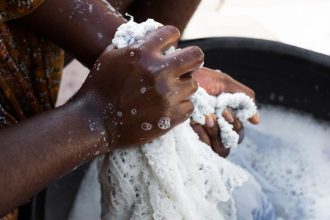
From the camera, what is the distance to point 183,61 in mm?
692

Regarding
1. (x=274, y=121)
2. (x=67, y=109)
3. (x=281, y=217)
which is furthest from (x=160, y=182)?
(x=274, y=121)

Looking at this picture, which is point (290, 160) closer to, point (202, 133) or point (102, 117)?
point (202, 133)

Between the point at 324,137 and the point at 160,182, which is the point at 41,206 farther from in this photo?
the point at 324,137

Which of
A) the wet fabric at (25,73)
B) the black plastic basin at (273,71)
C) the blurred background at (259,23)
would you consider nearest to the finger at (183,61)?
the wet fabric at (25,73)

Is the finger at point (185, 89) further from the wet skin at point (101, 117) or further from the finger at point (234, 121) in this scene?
the finger at point (234, 121)

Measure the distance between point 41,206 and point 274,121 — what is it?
1.82 feet

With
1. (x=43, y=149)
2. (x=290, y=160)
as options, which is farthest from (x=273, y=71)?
(x=43, y=149)

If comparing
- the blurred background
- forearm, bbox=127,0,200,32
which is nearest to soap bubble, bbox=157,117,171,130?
forearm, bbox=127,0,200,32

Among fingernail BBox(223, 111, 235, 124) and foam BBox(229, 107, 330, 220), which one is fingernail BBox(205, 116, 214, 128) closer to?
fingernail BBox(223, 111, 235, 124)

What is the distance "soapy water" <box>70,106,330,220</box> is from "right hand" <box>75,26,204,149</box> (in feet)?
1.10

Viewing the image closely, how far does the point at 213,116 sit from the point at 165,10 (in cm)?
38

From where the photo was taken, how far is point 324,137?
3.84 ft

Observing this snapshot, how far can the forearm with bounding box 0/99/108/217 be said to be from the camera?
651 millimetres

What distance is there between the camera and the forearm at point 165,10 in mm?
1135
